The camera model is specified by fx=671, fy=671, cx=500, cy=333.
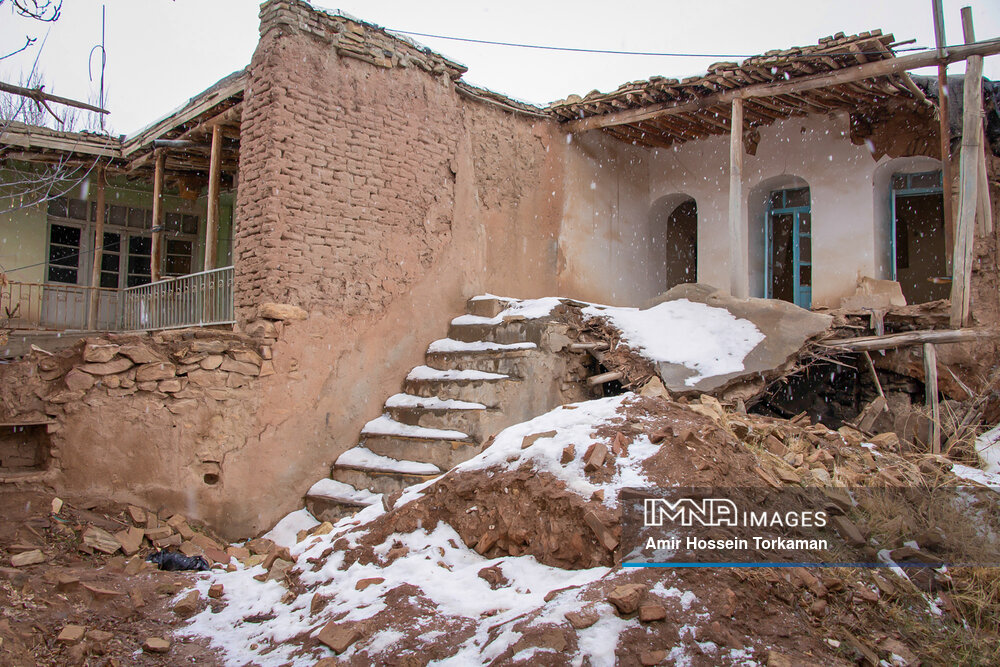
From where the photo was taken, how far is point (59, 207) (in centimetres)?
1061

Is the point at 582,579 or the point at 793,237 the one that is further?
the point at 793,237

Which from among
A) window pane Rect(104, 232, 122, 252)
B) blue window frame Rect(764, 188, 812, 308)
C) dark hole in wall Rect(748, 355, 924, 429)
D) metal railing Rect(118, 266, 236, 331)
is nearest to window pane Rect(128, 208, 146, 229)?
window pane Rect(104, 232, 122, 252)

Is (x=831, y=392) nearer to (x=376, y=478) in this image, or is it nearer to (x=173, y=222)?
(x=376, y=478)

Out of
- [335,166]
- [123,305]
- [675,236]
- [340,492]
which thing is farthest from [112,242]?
[675,236]

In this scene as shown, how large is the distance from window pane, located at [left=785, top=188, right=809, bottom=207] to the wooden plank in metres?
3.61

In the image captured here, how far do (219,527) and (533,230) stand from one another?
5368mm

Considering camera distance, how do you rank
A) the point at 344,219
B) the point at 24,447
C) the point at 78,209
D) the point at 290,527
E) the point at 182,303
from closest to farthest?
the point at 24,447, the point at 290,527, the point at 344,219, the point at 182,303, the point at 78,209

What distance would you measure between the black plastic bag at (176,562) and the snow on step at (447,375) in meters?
2.84

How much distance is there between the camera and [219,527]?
6.10 meters

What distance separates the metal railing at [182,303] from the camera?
7340 mm

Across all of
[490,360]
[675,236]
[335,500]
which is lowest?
[335,500]

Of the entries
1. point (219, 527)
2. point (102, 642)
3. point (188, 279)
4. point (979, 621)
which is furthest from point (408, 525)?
point (188, 279)

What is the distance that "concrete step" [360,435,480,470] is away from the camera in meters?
6.24

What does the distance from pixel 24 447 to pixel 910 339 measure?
344 inches
